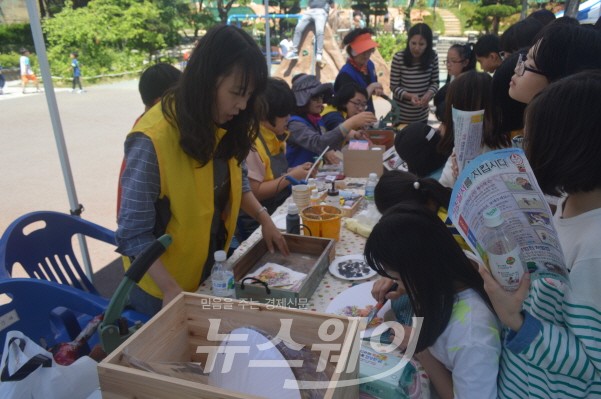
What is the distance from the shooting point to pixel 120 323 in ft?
3.48

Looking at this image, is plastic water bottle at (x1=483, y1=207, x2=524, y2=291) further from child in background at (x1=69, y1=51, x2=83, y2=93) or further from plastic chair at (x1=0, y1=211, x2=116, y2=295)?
child in background at (x1=69, y1=51, x2=83, y2=93)

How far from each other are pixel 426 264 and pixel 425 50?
3992mm

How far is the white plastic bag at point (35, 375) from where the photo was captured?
1.17 m

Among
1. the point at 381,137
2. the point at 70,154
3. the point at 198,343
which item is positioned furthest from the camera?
the point at 70,154

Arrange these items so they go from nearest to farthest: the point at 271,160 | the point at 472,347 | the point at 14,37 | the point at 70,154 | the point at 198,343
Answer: the point at 472,347, the point at 198,343, the point at 271,160, the point at 70,154, the point at 14,37

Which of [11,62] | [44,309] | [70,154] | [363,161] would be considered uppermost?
[363,161]

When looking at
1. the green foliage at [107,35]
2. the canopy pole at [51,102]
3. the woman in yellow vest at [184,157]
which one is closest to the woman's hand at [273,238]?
the woman in yellow vest at [184,157]

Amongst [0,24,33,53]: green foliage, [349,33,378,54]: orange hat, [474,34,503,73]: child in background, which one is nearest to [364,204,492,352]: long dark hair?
[474,34,503,73]: child in background

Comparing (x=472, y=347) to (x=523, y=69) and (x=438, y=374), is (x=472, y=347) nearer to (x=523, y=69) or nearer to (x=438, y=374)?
(x=438, y=374)

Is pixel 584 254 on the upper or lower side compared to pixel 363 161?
upper

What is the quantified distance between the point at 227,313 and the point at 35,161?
673cm

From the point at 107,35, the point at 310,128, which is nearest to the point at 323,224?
the point at 310,128

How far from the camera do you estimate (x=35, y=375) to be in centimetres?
120

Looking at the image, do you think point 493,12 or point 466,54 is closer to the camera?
point 466,54
